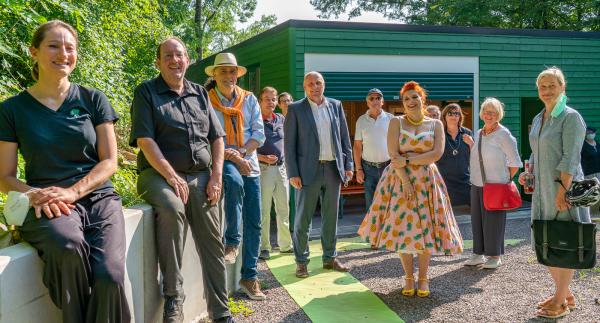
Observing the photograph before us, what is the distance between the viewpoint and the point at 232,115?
182 inches

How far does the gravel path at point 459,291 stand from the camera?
454 centimetres

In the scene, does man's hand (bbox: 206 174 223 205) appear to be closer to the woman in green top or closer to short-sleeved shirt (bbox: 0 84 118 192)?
short-sleeved shirt (bbox: 0 84 118 192)

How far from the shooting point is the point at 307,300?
4.94 meters

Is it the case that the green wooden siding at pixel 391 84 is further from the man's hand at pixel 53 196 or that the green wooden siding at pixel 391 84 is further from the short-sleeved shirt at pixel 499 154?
the man's hand at pixel 53 196

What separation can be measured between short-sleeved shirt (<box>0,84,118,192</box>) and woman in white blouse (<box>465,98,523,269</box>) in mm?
4180

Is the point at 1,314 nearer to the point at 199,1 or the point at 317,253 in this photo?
the point at 317,253

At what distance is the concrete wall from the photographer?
8.11 ft

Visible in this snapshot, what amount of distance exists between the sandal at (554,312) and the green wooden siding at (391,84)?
542 centimetres

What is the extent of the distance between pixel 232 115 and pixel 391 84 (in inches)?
219

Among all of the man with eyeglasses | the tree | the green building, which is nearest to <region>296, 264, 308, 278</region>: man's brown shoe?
the man with eyeglasses

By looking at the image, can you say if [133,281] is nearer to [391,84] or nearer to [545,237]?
[545,237]

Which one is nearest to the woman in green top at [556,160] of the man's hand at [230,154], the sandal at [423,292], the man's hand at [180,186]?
the sandal at [423,292]

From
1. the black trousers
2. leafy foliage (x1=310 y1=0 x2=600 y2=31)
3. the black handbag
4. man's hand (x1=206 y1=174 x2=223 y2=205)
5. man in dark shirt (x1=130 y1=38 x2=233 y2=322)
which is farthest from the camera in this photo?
leafy foliage (x1=310 y1=0 x2=600 y2=31)

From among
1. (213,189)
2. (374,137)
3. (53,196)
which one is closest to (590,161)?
(374,137)
